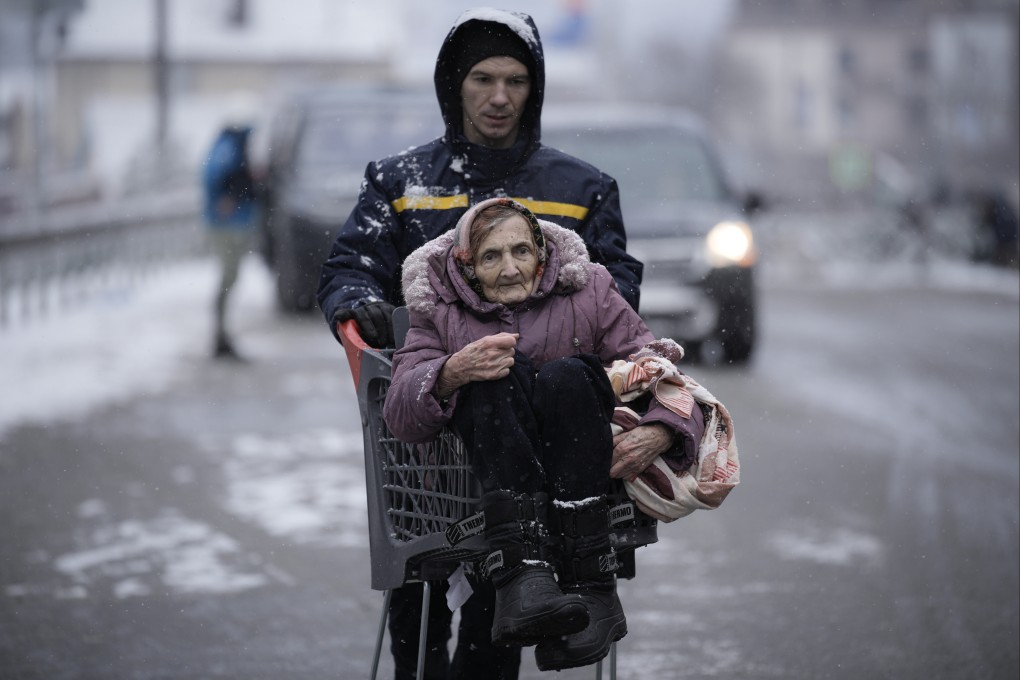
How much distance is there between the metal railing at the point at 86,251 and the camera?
49.9ft

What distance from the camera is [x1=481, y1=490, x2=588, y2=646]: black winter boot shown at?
2.99 m

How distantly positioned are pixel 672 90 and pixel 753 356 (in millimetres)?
66828

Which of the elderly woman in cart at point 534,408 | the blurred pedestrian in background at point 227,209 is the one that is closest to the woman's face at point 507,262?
the elderly woman in cart at point 534,408

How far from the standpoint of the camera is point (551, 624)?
9.86ft

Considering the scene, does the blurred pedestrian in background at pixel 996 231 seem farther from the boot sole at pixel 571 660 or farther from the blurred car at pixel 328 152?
the boot sole at pixel 571 660

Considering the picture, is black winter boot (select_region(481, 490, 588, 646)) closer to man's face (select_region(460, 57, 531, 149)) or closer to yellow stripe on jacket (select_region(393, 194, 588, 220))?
yellow stripe on jacket (select_region(393, 194, 588, 220))

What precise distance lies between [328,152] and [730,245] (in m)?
4.36

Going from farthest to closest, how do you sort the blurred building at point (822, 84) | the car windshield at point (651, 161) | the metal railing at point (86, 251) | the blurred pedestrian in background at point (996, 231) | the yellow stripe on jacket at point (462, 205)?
the blurred building at point (822, 84) < the blurred pedestrian in background at point (996, 231) < the metal railing at point (86, 251) < the car windshield at point (651, 161) < the yellow stripe on jacket at point (462, 205)

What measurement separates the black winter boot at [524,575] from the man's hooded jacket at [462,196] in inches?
33.8

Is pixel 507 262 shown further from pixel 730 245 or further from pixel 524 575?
pixel 730 245

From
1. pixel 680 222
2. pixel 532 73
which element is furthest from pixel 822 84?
pixel 532 73

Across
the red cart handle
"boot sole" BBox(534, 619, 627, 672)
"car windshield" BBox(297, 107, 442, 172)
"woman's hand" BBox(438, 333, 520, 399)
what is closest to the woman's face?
"woman's hand" BBox(438, 333, 520, 399)

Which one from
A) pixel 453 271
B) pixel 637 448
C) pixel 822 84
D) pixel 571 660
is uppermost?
pixel 453 271

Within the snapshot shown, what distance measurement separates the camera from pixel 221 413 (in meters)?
10.0
